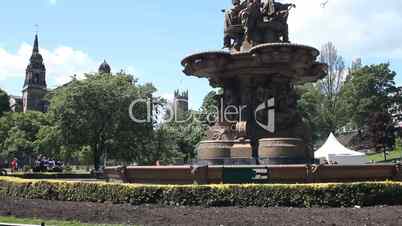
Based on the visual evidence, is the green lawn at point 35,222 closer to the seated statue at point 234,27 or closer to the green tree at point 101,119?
the seated statue at point 234,27

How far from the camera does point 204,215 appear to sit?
39.4ft

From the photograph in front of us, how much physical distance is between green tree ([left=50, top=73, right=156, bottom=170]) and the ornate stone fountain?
21.3m

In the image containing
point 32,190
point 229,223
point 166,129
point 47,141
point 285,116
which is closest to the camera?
point 229,223

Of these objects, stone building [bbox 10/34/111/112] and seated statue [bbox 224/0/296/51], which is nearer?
seated statue [bbox 224/0/296/51]

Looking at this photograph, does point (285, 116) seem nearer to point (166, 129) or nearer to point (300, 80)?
point (300, 80)

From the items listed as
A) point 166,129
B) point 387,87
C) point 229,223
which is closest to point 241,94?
point 229,223

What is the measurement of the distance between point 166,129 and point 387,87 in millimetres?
41885

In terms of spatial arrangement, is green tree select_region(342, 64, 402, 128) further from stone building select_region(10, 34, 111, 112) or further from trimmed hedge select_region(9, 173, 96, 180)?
stone building select_region(10, 34, 111, 112)

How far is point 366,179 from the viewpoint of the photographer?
15391 millimetres

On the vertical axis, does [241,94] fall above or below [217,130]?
above

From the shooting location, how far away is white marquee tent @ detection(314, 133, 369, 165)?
1540 inches

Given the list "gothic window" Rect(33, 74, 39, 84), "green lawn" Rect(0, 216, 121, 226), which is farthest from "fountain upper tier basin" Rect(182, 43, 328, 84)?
"gothic window" Rect(33, 74, 39, 84)

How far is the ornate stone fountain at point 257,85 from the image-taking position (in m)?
18.7

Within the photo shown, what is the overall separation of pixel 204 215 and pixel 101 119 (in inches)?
1203
